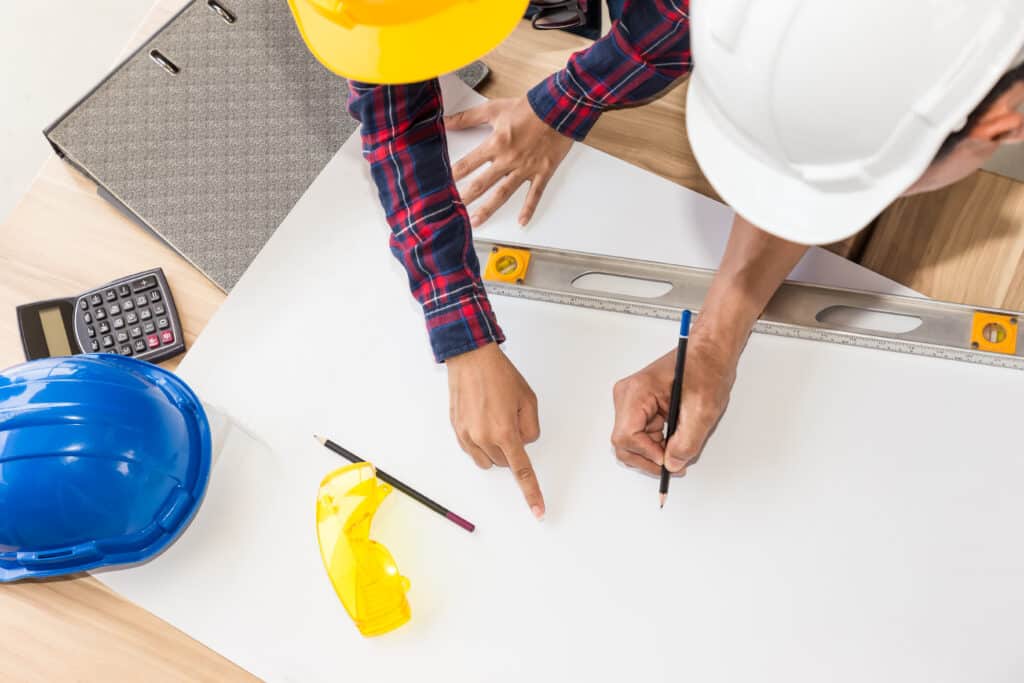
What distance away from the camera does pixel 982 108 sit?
75cm

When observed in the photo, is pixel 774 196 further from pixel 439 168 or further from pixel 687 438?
pixel 439 168

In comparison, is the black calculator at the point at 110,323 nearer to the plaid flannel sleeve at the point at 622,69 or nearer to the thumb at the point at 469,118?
the thumb at the point at 469,118

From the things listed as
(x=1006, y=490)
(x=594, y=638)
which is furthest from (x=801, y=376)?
(x=594, y=638)

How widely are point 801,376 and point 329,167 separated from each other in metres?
0.71

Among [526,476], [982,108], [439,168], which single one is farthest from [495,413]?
[982,108]

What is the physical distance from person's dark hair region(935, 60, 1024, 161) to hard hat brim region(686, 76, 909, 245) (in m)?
0.07

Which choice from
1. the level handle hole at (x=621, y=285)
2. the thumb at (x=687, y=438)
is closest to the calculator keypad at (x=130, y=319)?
the level handle hole at (x=621, y=285)

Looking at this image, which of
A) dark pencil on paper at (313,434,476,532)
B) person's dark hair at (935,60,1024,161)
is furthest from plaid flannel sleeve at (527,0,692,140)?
dark pencil on paper at (313,434,476,532)

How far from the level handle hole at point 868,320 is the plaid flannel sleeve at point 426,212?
1.40ft

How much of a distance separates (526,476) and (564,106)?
52cm

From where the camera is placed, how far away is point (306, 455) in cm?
108

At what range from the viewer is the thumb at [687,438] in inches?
39.2

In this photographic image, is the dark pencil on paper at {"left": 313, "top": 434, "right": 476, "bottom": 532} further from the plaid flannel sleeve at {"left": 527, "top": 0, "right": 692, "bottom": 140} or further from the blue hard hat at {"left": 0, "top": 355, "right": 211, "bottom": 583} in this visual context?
the plaid flannel sleeve at {"left": 527, "top": 0, "right": 692, "bottom": 140}

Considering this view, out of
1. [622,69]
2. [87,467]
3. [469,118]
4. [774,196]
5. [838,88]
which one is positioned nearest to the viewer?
[838,88]
